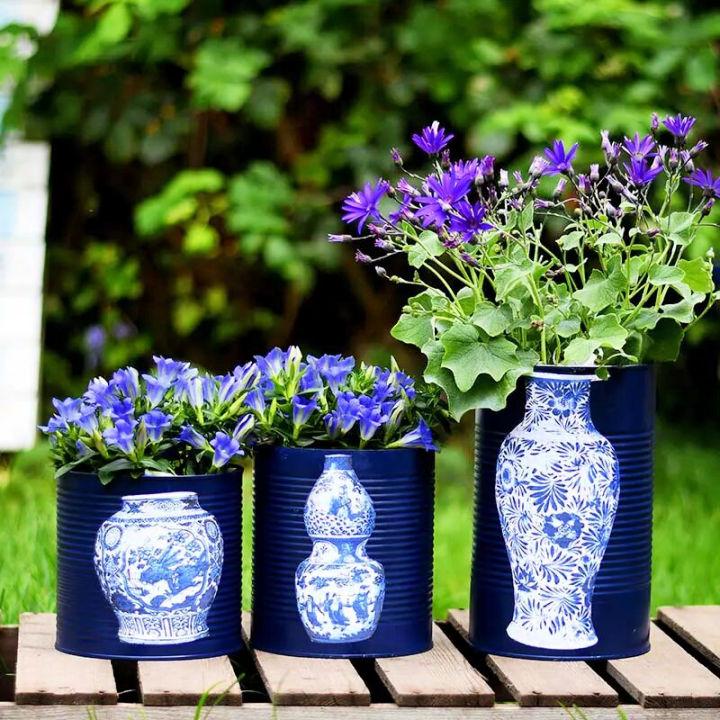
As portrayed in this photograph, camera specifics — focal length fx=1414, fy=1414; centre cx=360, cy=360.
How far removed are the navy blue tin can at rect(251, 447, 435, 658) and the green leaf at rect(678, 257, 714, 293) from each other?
0.43 metres

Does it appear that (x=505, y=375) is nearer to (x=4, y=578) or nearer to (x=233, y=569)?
(x=233, y=569)

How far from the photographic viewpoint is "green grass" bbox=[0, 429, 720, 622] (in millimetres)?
2850

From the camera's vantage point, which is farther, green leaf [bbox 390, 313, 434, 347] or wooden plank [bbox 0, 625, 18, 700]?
wooden plank [bbox 0, 625, 18, 700]

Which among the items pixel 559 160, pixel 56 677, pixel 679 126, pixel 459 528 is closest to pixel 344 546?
pixel 56 677

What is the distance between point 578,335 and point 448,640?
490 mm

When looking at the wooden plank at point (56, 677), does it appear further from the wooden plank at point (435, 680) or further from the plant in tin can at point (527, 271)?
the plant in tin can at point (527, 271)

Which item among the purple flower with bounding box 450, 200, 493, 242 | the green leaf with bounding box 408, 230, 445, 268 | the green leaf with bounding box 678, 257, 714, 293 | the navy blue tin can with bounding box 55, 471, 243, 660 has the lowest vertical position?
the navy blue tin can with bounding box 55, 471, 243, 660

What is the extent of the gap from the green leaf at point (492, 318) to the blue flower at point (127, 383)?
47 centimetres

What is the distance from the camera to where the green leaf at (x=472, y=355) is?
6.05ft

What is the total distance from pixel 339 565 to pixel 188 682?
250 mm

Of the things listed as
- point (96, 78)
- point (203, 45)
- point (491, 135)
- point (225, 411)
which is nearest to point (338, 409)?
point (225, 411)

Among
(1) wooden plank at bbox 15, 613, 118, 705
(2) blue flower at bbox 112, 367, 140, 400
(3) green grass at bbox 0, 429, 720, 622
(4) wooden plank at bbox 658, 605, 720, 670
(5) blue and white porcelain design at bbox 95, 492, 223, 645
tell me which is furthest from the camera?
(3) green grass at bbox 0, 429, 720, 622

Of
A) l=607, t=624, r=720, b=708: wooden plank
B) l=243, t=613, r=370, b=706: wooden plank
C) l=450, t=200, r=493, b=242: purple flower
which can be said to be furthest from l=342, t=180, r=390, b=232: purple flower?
l=607, t=624, r=720, b=708: wooden plank

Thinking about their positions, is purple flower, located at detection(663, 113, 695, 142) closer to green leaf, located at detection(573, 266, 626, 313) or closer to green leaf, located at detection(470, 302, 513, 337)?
green leaf, located at detection(573, 266, 626, 313)
